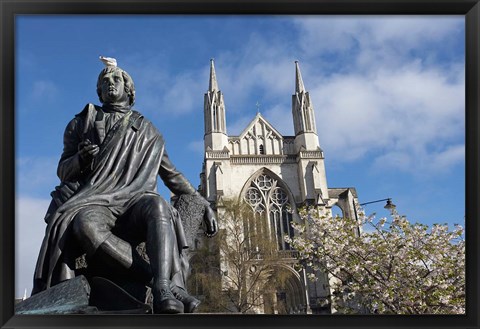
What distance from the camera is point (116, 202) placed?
337 centimetres

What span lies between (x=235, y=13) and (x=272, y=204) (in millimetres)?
35093

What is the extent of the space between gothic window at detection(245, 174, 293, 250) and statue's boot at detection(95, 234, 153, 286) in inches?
1271

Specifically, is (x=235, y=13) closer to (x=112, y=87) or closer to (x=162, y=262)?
(x=162, y=262)

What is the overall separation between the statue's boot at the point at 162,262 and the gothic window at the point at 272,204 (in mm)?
32428

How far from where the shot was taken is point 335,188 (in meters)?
42.0

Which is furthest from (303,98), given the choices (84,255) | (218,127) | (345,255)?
(84,255)

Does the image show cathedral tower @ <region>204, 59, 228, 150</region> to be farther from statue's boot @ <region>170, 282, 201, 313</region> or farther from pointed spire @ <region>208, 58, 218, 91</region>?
statue's boot @ <region>170, 282, 201, 313</region>

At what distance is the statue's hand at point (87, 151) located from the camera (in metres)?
3.42

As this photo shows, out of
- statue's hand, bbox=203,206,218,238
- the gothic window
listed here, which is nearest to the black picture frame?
statue's hand, bbox=203,206,218,238

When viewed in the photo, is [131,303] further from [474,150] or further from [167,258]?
[474,150]

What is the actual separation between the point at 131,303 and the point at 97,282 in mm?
267

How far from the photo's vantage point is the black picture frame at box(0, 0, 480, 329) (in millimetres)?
1814

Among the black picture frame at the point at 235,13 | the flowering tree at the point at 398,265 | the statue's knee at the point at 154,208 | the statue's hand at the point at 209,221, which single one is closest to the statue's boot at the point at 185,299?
the statue's knee at the point at 154,208

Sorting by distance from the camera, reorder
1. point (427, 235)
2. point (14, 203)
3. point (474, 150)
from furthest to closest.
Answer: point (427, 235) → point (14, 203) → point (474, 150)
